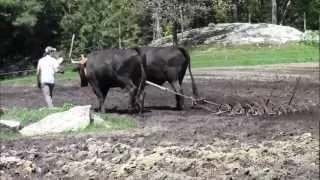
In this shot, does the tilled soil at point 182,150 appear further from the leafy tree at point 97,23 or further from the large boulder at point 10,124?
the leafy tree at point 97,23

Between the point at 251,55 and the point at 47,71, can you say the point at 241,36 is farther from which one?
the point at 47,71

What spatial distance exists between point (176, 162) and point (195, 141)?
2.43 m

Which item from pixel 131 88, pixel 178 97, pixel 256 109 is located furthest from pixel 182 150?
pixel 178 97

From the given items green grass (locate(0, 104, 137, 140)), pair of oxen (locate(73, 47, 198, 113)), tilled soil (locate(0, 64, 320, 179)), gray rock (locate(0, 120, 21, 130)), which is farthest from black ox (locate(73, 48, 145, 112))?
gray rock (locate(0, 120, 21, 130))

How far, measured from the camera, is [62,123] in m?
16.1

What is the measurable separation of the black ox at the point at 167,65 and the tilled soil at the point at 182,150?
0.94 meters

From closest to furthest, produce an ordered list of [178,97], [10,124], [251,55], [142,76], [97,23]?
[10,124], [142,76], [178,97], [251,55], [97,23]

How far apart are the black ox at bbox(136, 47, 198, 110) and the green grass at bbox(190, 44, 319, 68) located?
2253 centimetres

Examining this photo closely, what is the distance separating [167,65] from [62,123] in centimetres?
565

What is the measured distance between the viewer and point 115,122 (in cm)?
1731

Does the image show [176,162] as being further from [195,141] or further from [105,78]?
[105,78]

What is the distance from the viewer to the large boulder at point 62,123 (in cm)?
1590

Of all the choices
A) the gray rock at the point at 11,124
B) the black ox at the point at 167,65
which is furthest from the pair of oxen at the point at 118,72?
the gray rock at the point at 11,124

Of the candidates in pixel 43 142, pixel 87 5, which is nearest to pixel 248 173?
pixel 43 142
